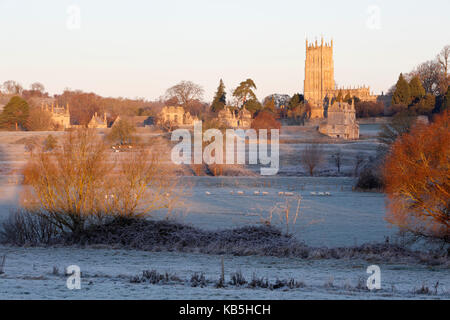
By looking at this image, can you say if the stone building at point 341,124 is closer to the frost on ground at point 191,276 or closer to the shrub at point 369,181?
the shrub at point 369,181

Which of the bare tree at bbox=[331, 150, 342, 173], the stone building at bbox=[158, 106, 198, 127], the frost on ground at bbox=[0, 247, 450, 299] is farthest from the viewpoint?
the stone building at bbox=[158, 106, 198, 127]

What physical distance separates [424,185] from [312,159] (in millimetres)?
23975

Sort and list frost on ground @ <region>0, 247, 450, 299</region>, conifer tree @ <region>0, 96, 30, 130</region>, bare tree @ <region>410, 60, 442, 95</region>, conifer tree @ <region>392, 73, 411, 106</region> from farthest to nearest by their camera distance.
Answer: bare tree @ <region>410, 60, 442, 95</region>
conifer tree @ <region>0, 96, 30, 130</region>
conifer tree @ <region>392, 73, 411, 106</region>
frost on ground @ <region>0, 247, 450, 299</region>

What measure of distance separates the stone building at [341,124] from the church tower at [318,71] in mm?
38174

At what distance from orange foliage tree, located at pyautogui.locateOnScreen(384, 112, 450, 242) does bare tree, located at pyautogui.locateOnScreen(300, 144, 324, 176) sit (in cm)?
2190

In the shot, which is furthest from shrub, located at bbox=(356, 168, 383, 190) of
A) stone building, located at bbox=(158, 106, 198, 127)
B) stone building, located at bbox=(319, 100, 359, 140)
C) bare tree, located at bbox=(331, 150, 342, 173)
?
stone building, located at bbox=(158, 106, 198, 127)

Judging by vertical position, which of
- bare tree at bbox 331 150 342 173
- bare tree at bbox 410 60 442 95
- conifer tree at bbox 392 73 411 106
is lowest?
bare tree at bbox 331 150 342 173

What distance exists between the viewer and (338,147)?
43875 millimetres

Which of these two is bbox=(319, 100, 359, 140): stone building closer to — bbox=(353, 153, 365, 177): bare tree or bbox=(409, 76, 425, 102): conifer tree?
bbox=(409, 76, 425, 102): conifer tree

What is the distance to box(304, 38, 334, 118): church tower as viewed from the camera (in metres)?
94.3

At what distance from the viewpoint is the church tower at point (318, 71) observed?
94312mm

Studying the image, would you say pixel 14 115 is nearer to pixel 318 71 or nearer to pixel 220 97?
pixel 220 97
